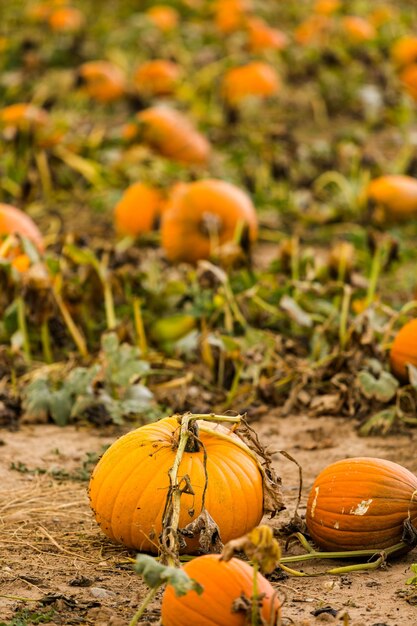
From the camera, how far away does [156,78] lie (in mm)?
8742

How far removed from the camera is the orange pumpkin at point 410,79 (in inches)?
345

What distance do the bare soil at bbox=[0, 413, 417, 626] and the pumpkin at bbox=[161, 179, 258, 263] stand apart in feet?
5.35

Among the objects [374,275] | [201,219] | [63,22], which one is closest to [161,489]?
[374,275]

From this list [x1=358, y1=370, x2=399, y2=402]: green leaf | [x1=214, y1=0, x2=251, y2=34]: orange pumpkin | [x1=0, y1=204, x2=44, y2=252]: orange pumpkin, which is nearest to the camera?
[x1=358, y1=370, x2=399, y2=402]: green leaf

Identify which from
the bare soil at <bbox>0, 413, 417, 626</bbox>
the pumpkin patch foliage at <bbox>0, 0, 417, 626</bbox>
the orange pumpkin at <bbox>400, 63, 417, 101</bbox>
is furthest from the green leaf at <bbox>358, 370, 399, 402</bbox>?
the orange pumpkin at <bbox>400, 63, 417, 101</bbox>

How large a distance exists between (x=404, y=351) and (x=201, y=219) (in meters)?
1.79

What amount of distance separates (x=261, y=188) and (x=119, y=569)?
14.2ft

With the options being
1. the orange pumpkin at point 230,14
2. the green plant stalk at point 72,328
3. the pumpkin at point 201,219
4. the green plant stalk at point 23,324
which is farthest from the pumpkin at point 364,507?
the orange pumpkin at point 230,14

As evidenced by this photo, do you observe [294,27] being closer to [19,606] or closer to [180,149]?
[180,149]

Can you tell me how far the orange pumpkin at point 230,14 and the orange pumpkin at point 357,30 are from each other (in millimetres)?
882

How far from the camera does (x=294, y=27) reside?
1077 centimetres

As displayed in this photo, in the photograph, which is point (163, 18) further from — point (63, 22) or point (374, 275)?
point (374, 275)

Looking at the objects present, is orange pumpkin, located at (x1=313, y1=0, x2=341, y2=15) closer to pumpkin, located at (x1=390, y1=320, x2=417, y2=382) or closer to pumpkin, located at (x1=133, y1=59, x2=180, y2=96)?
pumpkin, located at (x1=133, y1=59, x2=180, y2=96)

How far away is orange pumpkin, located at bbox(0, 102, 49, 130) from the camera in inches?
278
